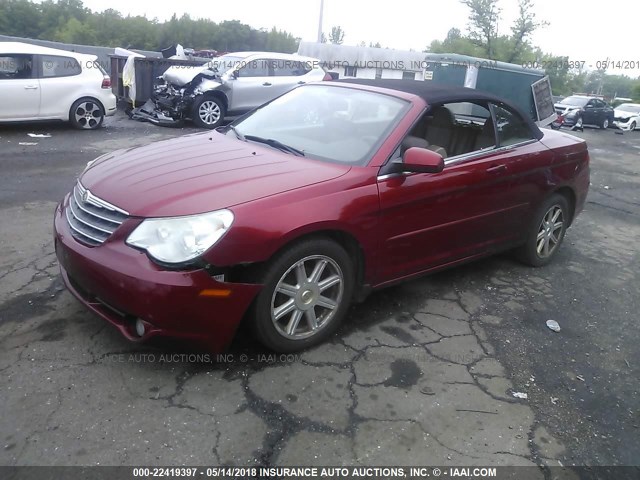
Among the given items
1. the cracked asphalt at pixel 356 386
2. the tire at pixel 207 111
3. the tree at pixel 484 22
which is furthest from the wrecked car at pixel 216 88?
the tree at pixel 484 22

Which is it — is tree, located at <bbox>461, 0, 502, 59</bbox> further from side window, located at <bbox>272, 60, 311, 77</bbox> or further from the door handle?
the door handle

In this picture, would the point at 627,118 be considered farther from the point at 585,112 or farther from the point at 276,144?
the point at 276,144

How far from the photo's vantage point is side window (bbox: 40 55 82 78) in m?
9.63

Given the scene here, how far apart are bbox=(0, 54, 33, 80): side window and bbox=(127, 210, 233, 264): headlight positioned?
8369 millimetres

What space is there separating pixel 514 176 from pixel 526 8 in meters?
48.6

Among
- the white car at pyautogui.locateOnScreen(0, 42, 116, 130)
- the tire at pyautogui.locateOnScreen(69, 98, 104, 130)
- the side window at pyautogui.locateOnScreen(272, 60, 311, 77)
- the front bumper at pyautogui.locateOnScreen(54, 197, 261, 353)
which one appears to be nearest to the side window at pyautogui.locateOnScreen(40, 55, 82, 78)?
the white car at pyautogui.locateOnScreen(0, 42, 116, 130)

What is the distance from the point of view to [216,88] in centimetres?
1172

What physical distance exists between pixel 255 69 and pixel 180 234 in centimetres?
1065

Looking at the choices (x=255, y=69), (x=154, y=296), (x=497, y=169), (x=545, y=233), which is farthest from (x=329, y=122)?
(x=255, y=69)

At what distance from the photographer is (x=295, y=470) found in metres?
2.36

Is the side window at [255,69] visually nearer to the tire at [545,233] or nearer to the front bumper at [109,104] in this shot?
the front bumper at [109,104]

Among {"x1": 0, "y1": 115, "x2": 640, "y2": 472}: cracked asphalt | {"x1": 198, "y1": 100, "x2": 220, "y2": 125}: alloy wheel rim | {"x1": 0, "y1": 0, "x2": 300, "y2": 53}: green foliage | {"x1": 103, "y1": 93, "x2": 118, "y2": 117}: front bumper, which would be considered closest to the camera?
{"x1": 0, "y1": 115, "x2": 640, "y2": 472}: cracked asphalt

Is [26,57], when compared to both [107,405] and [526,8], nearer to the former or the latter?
[107,405]

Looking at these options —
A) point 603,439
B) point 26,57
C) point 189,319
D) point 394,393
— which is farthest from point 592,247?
point 26,57
